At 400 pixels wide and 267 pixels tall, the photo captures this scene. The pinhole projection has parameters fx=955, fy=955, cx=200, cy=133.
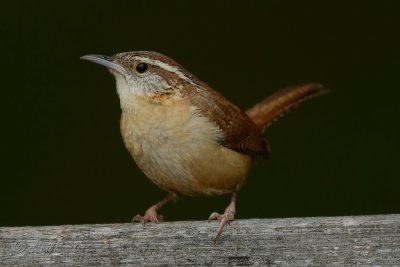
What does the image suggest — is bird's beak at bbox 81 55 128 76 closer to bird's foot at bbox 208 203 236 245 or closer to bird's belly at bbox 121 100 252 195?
bird's belly at bbox 121 100 252 195

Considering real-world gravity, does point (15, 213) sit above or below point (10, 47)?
below

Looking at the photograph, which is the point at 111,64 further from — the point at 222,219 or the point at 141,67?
the point at 222,219

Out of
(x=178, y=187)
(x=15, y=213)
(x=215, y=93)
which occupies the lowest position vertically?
(x=15, y=213)

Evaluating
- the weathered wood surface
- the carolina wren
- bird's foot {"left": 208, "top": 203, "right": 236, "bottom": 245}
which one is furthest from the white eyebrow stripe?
the weathered wood surface

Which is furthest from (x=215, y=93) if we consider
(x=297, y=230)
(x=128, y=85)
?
(x=297, y=230)

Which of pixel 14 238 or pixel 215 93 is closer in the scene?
pixel 14 238

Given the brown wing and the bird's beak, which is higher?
the bird's beak

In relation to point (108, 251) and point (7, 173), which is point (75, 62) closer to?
point (7, 173)

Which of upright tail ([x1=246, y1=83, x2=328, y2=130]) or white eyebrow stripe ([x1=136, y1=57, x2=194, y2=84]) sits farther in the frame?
upright tail ([x1=246, y1=83, x2=328, y2=130])
